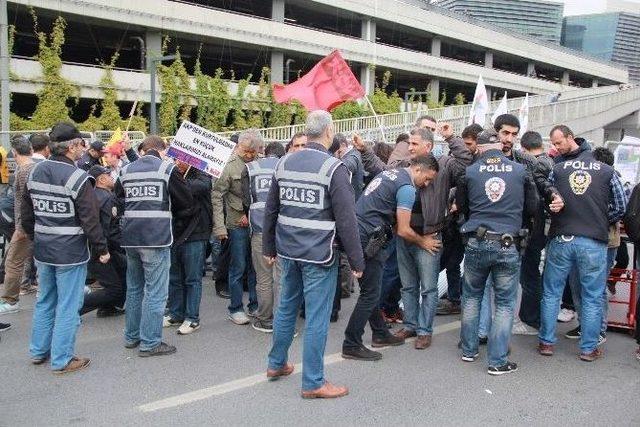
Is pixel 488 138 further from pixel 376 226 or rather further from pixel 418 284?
pixel 418 284

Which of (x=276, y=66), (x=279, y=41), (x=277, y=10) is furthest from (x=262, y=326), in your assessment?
(x=277, y=10)

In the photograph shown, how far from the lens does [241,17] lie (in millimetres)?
29312

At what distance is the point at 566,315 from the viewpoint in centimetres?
645

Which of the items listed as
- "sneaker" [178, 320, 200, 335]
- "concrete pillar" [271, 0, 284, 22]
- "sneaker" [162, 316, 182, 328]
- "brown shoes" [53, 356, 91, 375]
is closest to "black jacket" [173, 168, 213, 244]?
"sneaker" [178, 320, 200, 335]

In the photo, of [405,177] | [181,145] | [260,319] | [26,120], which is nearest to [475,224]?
[405,177]

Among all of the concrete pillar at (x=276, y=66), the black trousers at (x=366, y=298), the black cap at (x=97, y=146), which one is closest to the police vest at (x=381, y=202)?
the black trousers at (x=366, y=298)

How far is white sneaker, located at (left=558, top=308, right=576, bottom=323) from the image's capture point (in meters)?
6.41

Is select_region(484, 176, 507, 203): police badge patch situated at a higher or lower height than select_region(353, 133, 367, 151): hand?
lower

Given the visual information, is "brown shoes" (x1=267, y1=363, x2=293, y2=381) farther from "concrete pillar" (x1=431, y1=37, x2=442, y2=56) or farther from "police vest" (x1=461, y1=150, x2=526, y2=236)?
"concrete pillar" (x1=431, y1=37, x2=442, y2=56)

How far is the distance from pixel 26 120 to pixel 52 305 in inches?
841

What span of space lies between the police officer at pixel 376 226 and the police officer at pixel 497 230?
49 cm

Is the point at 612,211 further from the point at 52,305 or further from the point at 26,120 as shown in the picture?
the point at 26,120

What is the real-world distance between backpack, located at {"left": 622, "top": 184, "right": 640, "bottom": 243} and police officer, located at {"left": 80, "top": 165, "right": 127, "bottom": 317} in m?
4.98

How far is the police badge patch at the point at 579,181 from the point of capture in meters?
5.04
